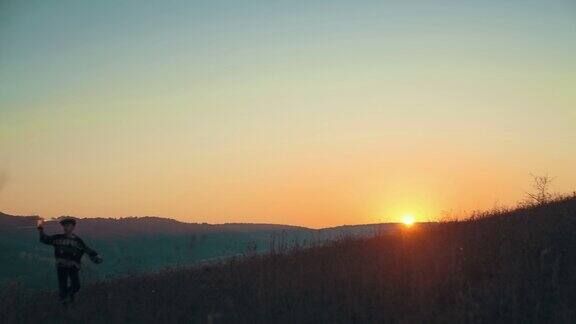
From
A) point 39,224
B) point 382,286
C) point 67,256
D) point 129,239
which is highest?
point 39,224

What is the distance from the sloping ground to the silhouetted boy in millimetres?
388

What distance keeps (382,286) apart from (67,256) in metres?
6.88

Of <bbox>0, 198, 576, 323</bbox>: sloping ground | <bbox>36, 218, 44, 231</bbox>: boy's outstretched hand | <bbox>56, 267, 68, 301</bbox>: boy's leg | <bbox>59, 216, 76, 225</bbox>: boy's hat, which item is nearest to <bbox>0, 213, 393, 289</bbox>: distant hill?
<bbox>36, 218, 44, 231</bbox>: boy's outstretched hand

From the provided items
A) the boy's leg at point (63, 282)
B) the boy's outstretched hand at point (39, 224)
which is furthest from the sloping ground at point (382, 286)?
the boy's outstretched hand at point (39, 224)

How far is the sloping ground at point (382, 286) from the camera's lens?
11.6 meters

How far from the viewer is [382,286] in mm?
12961

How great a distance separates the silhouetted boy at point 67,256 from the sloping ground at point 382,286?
1.27 feet

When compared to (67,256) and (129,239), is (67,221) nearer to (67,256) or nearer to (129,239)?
(67,256)

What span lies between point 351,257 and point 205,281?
3.21 meters

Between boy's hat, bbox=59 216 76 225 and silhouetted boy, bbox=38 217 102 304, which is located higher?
boy's hat, bbox=59 216 76 225

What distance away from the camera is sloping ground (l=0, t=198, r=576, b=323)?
11.6m

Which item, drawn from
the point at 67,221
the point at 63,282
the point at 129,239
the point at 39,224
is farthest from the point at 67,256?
the point at 129,239

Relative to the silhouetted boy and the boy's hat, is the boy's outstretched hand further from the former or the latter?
the boy's hat

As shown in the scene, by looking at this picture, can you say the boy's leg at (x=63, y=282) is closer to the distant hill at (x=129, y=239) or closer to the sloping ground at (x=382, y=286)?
the sloping ground at (x=382, y=286)
